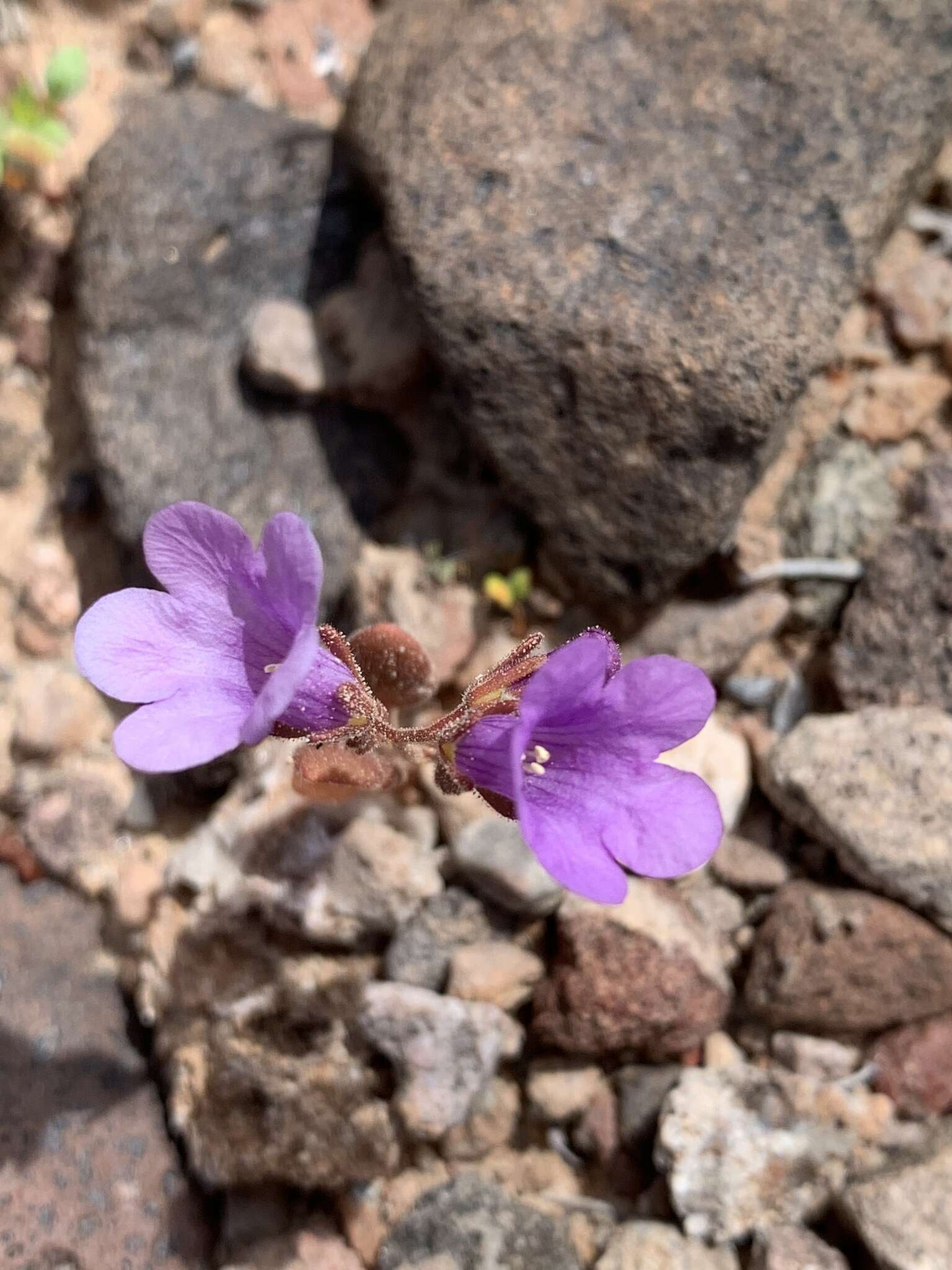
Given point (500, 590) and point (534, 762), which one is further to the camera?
point (500, 590)

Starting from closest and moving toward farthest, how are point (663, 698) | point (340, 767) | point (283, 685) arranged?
1. point (283, 685)
2. point (663, 698)
3. point (340, 767)

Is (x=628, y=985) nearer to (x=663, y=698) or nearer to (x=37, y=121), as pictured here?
(x=663, y=698)

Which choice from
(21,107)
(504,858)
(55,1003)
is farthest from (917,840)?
(21,107)

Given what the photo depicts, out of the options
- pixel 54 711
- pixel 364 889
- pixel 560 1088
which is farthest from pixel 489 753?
pixel 54 711

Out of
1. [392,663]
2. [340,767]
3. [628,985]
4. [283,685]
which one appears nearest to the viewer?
[283,685]

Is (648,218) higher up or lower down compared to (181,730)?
higher up

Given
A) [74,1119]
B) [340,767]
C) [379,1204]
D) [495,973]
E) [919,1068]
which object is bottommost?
[74,1119]
